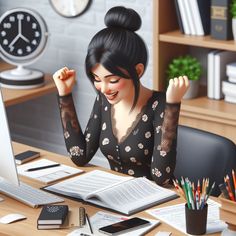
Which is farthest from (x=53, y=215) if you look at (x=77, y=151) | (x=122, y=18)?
(x=122, y=18)

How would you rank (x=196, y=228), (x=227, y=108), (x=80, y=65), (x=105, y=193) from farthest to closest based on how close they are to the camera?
(x=80, y=65) → (x=227, y=108) → (x=105, y=193) → (x=196, y=228)

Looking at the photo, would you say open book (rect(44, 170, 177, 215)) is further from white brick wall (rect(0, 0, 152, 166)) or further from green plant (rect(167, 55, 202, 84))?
white brick wall (rect(0, 0, 152, 166))

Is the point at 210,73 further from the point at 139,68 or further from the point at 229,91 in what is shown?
the point at 139,68

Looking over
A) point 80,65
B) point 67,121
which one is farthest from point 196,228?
point 80,65

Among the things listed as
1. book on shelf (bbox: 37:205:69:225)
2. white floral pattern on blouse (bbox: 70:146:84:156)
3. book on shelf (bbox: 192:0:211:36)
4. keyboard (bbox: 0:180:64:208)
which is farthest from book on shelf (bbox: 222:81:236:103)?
book on shelf (bbox: 37:205:69:225)

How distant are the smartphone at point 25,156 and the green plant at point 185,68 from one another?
1.11 meters

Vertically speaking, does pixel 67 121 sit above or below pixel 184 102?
above

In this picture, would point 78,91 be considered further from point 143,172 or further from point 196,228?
point 196,228

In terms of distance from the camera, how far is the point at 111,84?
2279 mm

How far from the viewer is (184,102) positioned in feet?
11.4

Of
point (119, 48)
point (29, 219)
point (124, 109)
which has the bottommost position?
point (29, 219)

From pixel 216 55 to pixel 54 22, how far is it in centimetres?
125

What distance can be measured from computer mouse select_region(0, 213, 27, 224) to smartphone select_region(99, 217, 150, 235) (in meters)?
0.27

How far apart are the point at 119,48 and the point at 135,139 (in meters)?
0.34
